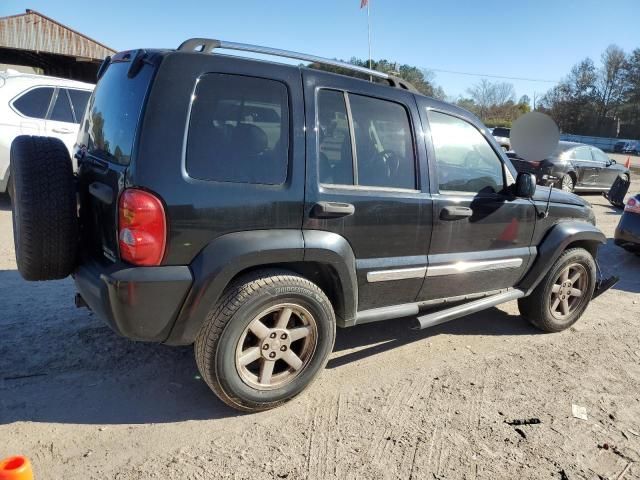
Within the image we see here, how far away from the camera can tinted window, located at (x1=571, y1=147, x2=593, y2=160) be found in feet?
43.7

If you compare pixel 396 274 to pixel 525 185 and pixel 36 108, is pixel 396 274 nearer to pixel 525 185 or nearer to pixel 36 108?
pixel 525 185

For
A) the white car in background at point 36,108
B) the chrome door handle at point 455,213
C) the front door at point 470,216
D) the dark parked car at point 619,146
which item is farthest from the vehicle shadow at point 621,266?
the dark parked car at point 619,146

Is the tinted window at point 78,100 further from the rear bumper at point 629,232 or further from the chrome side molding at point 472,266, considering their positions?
the rear bumper at point 629,232

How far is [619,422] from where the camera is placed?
302cm

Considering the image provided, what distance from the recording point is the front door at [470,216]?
3375mm

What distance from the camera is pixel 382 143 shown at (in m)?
3.18

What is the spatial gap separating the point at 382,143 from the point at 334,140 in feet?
1.33

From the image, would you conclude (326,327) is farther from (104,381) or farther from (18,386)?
(18,386)

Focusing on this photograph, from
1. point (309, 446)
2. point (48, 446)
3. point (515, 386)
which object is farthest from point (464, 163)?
point (48, 446)

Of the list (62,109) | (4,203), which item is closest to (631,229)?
(62,109)

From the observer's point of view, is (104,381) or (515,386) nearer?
(104,381)

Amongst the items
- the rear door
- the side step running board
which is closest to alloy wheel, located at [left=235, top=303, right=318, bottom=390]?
the side step running board

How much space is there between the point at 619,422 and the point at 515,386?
0.62 meters

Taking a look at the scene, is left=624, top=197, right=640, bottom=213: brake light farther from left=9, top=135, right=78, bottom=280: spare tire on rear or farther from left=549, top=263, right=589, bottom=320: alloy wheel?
left=9, top=135, right=78, bottom=280: spare tire on rear
